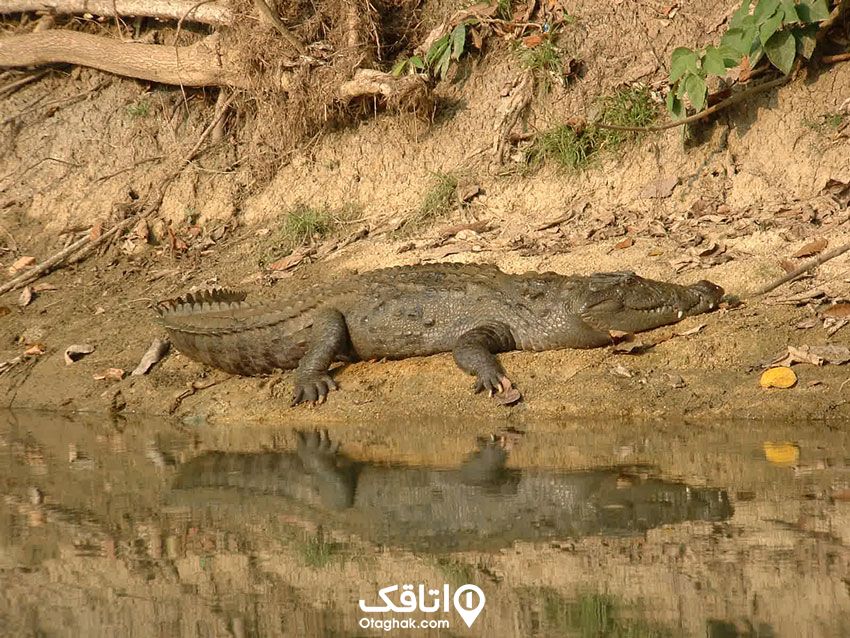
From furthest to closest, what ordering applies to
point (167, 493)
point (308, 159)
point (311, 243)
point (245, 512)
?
point (308, 159), point (311, 243), point (167, 493), point (245, 512)

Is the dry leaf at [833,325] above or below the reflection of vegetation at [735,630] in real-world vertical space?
above

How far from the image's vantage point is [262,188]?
1153cm

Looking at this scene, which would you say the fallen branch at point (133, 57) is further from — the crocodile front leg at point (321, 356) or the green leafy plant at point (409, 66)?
the crocodile front leg at point (321, 356)

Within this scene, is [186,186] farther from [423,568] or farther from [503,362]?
[423,568]

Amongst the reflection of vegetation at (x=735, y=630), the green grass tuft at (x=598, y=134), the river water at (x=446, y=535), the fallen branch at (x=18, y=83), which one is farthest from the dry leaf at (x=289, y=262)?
the reflection of vegetation at (x=735, y=630)

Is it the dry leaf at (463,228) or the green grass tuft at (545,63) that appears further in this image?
the green grass tuft at (545,63)

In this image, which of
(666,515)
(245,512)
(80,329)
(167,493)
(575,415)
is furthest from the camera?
(80,329)

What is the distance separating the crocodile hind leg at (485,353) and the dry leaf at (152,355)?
2.39 m

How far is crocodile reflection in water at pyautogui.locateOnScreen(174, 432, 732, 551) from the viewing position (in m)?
4.65

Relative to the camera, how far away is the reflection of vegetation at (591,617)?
3.54 meters

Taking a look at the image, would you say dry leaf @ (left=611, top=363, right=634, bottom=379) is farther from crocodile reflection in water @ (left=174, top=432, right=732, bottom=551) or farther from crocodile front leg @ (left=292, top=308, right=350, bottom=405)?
crocodile front leg @ (left=292, top=308, right=350, bottom=405)

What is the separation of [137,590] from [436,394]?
3646 mm

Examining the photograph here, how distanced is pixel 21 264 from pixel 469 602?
851 centimetres

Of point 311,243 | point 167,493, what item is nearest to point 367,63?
point 311,243
